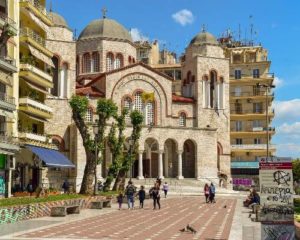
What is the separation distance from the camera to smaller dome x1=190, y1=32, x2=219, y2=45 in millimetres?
63469

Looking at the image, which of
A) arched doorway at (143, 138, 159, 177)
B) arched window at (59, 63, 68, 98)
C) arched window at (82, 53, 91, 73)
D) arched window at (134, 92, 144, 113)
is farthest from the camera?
arched window at (82, 53, 91, 73)

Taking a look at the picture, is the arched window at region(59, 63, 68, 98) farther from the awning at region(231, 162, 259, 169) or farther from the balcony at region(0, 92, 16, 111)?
the awning at region(231, 162, 259, 169)

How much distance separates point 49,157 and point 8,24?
1050 cm

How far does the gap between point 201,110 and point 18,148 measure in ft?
104

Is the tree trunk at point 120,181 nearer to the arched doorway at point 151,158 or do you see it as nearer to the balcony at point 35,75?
the balcony at point 35,75

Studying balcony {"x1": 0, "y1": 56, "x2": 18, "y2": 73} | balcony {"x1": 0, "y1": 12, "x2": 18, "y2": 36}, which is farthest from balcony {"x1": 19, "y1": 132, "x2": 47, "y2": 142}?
balcony {"x1": 0, "y1": 12, "x2": 18, "y2": 36}

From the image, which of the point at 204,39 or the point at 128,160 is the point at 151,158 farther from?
the point at 128,160

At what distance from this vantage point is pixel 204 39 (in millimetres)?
63656

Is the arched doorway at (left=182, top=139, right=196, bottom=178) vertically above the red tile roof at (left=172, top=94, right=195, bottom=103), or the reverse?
the red tile roof at (left=172, top=94, right=195, bottom=103)

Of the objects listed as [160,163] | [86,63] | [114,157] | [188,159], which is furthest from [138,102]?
[114,157]

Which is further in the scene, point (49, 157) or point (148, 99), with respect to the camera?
point (148, 99)

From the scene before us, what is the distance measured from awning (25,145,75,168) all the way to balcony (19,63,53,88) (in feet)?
15.3

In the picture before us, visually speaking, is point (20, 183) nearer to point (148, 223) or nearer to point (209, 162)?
point (148, 223)

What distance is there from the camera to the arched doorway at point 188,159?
196 ft
